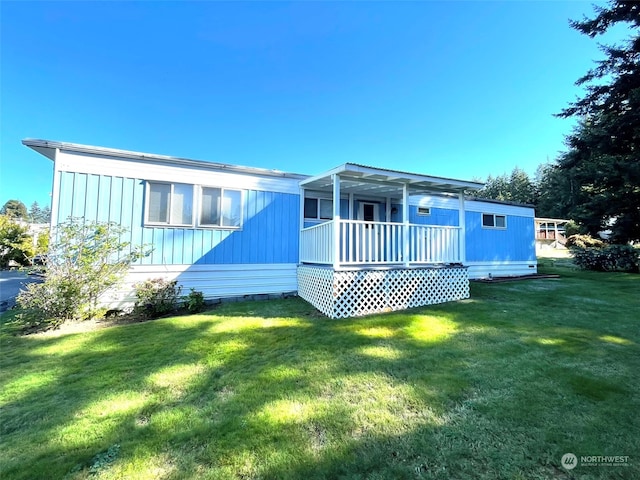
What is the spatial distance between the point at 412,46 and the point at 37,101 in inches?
642

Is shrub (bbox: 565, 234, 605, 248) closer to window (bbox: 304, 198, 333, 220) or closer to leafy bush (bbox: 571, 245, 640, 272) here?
leafy bush (bbox: 571, 245, 640, 272)

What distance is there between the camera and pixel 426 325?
559cm

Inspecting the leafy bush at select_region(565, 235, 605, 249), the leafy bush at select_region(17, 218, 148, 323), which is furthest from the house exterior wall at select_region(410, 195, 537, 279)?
the leafy bush at select_region(17, 218, 148, 323)

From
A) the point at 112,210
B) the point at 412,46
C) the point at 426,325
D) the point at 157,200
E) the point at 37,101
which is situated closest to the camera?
the point at 426,325

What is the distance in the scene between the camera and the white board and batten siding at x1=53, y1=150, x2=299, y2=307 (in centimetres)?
675

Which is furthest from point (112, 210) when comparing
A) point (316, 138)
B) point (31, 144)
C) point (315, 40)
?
point (316, 138)

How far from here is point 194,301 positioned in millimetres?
7156

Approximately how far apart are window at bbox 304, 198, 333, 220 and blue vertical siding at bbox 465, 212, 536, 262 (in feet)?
20.4

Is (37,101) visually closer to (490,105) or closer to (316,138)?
(316,138)

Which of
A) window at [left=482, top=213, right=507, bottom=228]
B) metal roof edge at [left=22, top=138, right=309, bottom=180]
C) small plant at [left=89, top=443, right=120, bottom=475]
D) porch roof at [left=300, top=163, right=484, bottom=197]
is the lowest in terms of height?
small plant at [left=89, top=443, right=120, bottom=475]

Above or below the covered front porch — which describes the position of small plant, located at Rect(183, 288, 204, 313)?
below

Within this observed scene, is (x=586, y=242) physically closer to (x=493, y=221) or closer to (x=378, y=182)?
(x=493, y=221)

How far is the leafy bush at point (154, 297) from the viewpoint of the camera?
6.82 m

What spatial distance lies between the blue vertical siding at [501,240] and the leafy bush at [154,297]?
10.8 m
